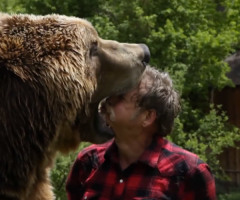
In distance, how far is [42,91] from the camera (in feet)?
10.6

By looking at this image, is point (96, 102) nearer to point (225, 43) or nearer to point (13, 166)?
point (13, 166)

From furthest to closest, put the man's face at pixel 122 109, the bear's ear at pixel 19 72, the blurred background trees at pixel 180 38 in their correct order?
the blurred background trees at pixel 180 38, the man's face at pixel 122 109, the bear's ear at pixel 19 72

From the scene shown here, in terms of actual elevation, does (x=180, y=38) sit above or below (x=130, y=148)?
below

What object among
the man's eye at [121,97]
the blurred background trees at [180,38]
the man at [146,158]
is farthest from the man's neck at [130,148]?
the blurred background trees at [180,38]

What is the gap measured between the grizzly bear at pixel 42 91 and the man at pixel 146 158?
0.18 m

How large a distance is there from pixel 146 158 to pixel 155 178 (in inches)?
4.9

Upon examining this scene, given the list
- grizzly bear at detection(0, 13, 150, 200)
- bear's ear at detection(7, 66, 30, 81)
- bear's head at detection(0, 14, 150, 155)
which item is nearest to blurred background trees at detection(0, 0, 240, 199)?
bear's head at detection(0, 14, 150, 155)

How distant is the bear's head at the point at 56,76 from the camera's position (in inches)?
126

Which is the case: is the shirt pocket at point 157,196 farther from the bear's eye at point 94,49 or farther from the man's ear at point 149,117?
the bear's eye at point 94,49

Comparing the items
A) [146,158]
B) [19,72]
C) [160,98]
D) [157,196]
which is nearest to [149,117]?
[160,98]

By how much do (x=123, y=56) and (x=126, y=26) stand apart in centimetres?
873

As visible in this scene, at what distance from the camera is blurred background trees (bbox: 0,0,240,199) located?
1248cm

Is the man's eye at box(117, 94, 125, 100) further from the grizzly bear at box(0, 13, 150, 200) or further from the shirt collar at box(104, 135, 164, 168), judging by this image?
the shirt collar at box(104, 135, 164, 168)

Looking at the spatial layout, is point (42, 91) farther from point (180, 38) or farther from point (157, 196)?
point (180, 38)
